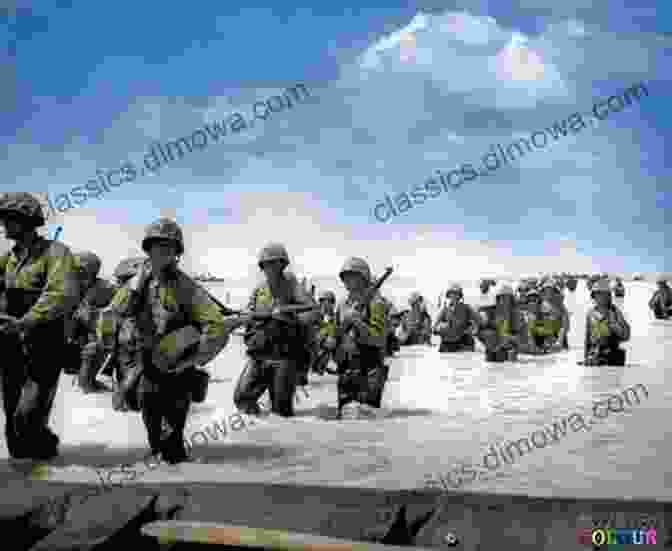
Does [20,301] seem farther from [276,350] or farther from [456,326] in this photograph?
[456,326]

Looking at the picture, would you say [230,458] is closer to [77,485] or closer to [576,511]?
[77,485]

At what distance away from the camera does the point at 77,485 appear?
20.1 ft

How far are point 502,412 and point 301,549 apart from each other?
775 centimetres

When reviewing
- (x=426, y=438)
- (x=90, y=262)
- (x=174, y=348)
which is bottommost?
(x=426, y=438)

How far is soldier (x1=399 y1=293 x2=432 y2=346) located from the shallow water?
34.9 feet

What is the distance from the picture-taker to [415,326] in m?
28.7

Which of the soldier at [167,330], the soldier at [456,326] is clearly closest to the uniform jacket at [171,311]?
the soldier at [167,330]

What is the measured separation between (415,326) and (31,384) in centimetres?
2120

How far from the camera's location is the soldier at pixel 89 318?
589 inches

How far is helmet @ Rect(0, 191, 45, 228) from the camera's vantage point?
26.6ft

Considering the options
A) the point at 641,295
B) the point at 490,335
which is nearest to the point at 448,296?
the point at 490,335

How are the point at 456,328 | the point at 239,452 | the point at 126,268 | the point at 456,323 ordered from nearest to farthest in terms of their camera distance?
the point at 239,452 → the point at 126,268 → the point at 456,328 → the point at 456,323

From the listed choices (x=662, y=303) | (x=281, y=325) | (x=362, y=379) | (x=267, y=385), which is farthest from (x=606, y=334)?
(x=662, y=303)

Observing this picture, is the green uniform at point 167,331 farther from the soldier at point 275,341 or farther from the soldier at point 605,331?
the soldier at point 605,331
